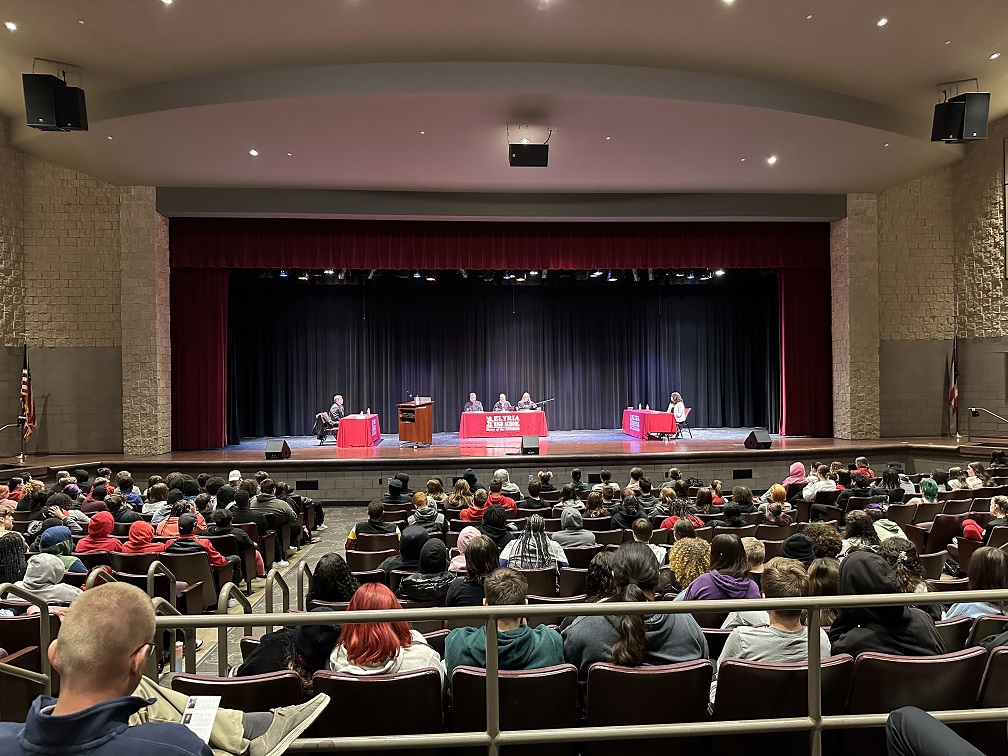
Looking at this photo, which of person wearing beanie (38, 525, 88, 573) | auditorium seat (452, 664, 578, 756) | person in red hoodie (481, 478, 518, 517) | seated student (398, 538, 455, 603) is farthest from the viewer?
person in red hoodie (481, 478, 518, 517)

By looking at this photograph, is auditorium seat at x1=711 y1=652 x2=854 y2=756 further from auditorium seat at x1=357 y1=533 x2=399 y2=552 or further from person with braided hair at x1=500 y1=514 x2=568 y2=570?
auditorium seat at x1=357 y1=533 x2=399 y2=552

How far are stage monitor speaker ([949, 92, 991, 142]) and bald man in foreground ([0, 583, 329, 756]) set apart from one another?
12167mm

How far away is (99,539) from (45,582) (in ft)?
5.32

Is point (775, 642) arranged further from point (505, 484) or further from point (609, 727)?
point (505, 484)

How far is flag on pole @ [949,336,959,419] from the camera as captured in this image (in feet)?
49.9

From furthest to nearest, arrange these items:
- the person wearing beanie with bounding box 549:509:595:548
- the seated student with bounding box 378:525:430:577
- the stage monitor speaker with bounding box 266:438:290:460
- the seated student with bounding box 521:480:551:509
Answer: the stage monitor speaker with bounding box 266:438:290:460 → the seated student with bounding box 521:480:551:509 → the person wearing beanie with bounding box 549:509:595:548 → the seated student with bounding box 378:525:430:577

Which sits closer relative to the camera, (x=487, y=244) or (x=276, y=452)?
(x=276, y=452)

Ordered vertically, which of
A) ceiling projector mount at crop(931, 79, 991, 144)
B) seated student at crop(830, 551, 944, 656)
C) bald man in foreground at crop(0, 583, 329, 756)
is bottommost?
seated student at crop(830, 551, 944, 656)

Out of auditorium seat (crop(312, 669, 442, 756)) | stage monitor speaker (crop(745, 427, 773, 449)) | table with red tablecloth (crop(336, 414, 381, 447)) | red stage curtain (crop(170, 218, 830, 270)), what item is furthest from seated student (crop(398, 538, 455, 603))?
red stage curtain (crop(170, 218, 830, 270))

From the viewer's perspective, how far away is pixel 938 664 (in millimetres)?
2527

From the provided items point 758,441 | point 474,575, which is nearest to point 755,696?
point 474,575

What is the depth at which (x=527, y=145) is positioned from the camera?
11023mm

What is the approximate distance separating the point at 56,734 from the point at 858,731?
89.6 inches

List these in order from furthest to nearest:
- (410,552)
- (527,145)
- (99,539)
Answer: (527,145) < (99,539) < (410,552)
